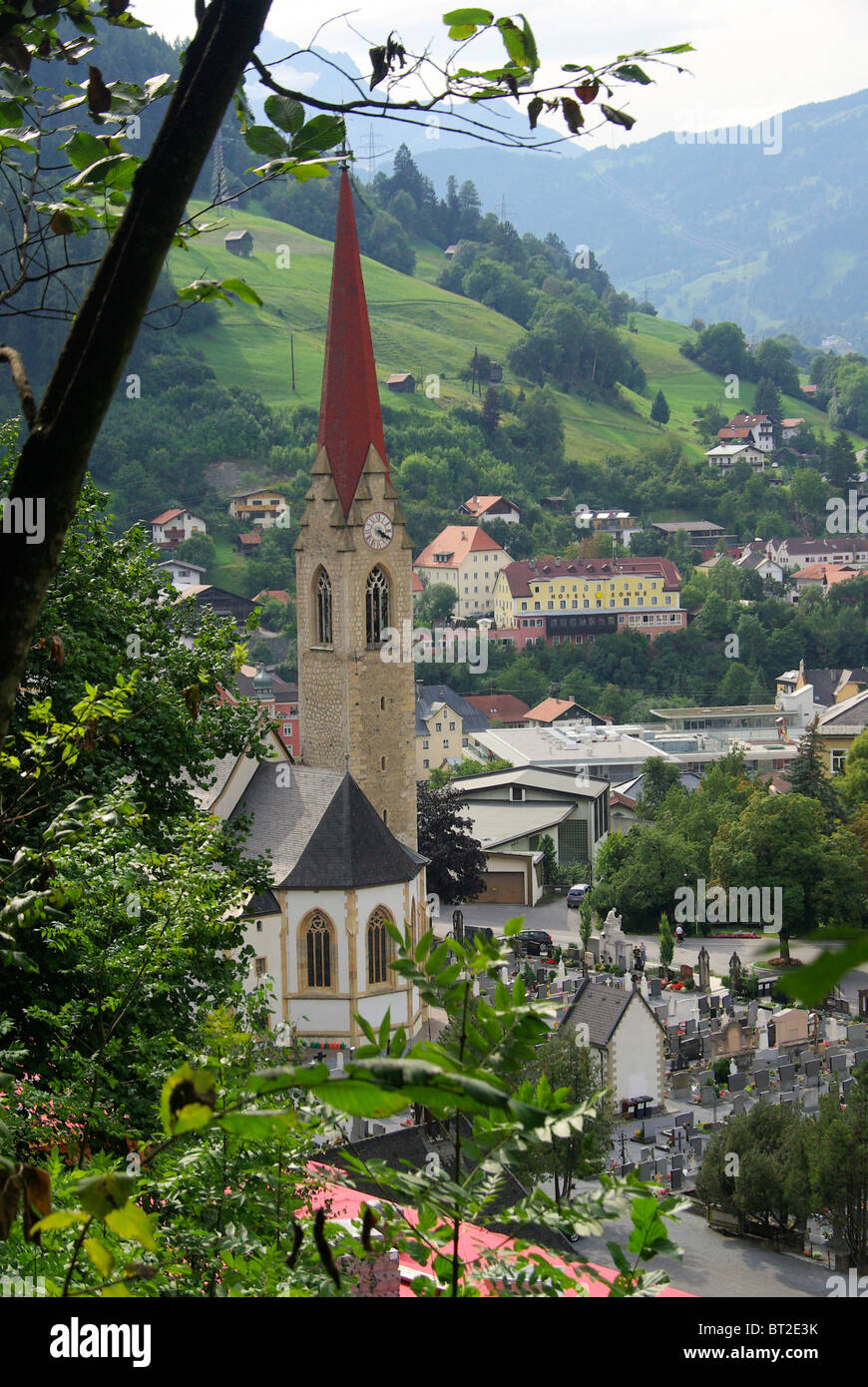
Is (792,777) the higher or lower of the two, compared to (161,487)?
lower

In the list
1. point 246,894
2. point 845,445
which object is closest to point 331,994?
point 246,894

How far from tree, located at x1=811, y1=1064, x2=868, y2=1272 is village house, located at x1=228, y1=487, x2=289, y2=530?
6546 centimetres

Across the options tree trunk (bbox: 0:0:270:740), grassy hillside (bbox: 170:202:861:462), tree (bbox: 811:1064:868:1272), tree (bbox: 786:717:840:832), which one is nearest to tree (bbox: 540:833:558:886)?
tree (bbox: 786:717:840:832)

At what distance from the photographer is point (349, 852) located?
27156mm

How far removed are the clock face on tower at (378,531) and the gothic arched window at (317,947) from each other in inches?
289

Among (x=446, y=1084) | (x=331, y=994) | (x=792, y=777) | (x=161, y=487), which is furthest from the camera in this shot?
(x=161, y=487)

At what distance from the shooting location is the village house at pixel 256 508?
82.8 m

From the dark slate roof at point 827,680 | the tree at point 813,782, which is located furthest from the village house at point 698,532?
the tree at point 813,782

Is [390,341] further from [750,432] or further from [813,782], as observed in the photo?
[813,782]

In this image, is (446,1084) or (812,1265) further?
(812,1265)

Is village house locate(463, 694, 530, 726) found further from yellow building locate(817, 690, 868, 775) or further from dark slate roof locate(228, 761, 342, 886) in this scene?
dark slate roof locate(228, 761, 342, 886)

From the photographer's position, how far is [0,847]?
7844 millimetres

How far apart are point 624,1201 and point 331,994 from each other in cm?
2464
